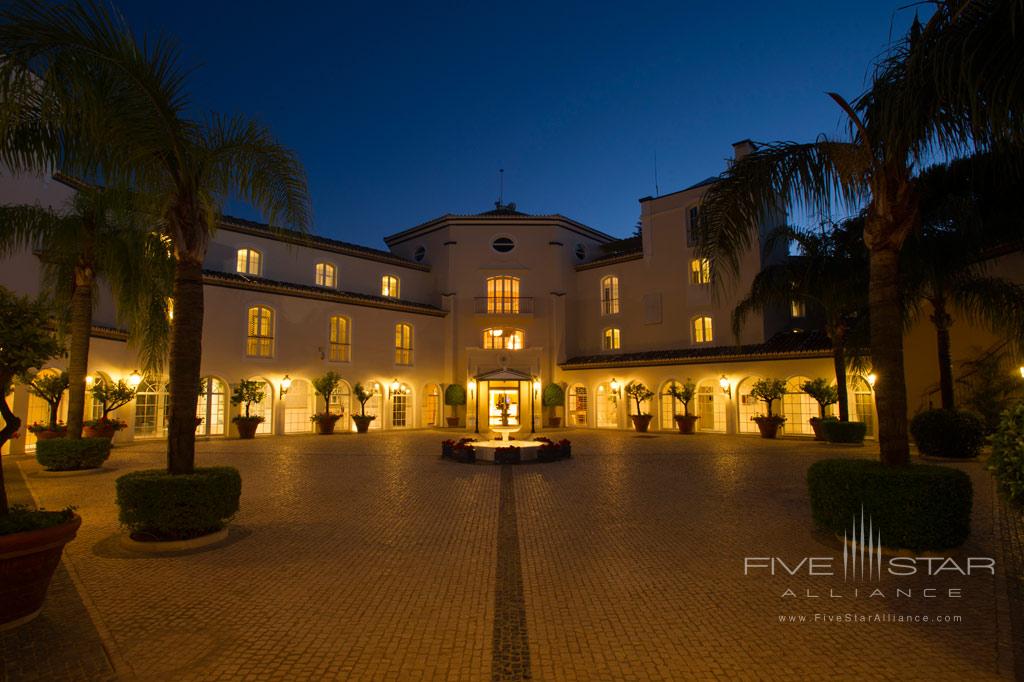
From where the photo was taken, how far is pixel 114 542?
275 inches

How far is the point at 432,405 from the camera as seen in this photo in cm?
2909

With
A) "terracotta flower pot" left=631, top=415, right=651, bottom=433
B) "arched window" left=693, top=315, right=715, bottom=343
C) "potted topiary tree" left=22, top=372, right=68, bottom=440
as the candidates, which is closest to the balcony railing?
"terracotta flower pot" left=631, top=415, right=651, bottom=433

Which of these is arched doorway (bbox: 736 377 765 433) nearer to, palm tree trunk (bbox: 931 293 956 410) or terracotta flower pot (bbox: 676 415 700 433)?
terracotta flower pot (bbox: 676 415 700 433)

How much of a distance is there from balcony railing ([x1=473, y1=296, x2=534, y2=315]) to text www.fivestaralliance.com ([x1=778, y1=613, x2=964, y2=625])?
25.0m

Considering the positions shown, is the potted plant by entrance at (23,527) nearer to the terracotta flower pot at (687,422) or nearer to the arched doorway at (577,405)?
the terracotta flower pot at (687,422)

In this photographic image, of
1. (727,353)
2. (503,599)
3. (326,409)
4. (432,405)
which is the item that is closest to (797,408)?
(727,353)

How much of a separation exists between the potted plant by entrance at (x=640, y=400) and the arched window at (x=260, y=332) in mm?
15932

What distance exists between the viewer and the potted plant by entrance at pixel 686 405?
2359 centimetres

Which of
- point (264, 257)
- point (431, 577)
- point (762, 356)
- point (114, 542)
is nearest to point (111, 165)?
point (114, 542)

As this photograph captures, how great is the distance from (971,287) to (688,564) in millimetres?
12311

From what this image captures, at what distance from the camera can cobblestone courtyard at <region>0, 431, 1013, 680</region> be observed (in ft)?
12.8

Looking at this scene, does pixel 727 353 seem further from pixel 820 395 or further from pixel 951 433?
pixel 951 433

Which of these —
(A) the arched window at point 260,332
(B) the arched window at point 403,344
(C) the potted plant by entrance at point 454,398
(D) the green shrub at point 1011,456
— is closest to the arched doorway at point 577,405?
(C) the potted plant by entrance at point 454,398

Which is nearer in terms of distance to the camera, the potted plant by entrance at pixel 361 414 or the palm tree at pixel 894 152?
the palm tree at pixel 894 152
